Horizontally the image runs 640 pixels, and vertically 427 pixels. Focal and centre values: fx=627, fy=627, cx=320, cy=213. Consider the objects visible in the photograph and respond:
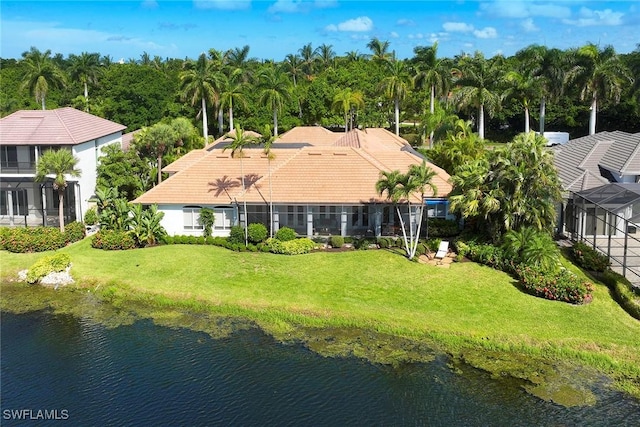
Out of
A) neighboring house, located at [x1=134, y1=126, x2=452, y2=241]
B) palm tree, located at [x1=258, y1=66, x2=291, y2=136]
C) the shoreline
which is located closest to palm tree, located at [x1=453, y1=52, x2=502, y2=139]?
palm tree, located at [x1=258, y1=66, x2=291, y2=136]

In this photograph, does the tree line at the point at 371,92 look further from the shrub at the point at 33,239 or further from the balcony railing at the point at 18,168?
the shrub at the point at 33,239

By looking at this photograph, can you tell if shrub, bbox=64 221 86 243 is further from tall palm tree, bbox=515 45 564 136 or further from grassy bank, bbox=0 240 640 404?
tall palm tree, bbox=515 45 564 136

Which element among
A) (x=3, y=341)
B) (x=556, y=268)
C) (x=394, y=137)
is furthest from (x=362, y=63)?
(x=3, y=341)

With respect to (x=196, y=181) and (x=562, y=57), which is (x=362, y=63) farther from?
(x=196, y=181)

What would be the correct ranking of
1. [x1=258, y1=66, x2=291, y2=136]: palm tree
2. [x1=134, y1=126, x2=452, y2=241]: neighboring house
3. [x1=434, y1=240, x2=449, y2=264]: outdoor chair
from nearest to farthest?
[x1=434, y1=240, x2=449, y2=264]: outdoor chair → [x1=134, y1=126, x2=452, y2=241]: neighboring house → [x1=258, y1=66, x2=291, y2=136]: palm tree

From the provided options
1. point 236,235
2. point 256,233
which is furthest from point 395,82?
point 236,235
